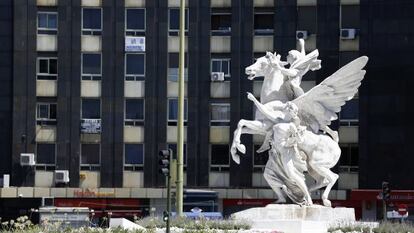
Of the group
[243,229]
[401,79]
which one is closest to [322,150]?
[243,229]

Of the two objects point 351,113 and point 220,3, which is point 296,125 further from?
point 220,3

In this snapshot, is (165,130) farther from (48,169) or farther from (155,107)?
(48,169)

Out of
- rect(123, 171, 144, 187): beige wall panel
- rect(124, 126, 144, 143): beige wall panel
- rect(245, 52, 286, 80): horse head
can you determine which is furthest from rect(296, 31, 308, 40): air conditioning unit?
rect(245, 52, 286, 80): horse head

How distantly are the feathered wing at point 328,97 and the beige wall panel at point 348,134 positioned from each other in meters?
30.9

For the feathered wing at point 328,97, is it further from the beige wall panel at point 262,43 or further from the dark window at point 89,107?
the dark window at point 89,107

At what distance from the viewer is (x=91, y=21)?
→ 75.9 m

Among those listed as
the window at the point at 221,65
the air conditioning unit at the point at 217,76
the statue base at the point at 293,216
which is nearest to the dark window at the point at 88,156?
the air conditioning unit at the point at 217,76

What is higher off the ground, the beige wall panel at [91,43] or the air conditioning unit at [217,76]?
the beige wall panel at [91,43]

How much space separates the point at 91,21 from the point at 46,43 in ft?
8.69

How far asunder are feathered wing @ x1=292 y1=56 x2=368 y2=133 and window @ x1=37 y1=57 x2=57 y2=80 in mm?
34245

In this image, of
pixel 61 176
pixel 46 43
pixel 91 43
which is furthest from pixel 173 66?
pixel 61 176

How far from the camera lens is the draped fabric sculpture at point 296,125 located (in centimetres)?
4241

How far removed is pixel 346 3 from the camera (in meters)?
75.1

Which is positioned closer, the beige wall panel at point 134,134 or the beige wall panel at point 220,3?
the beige wall panel at point 134,134
